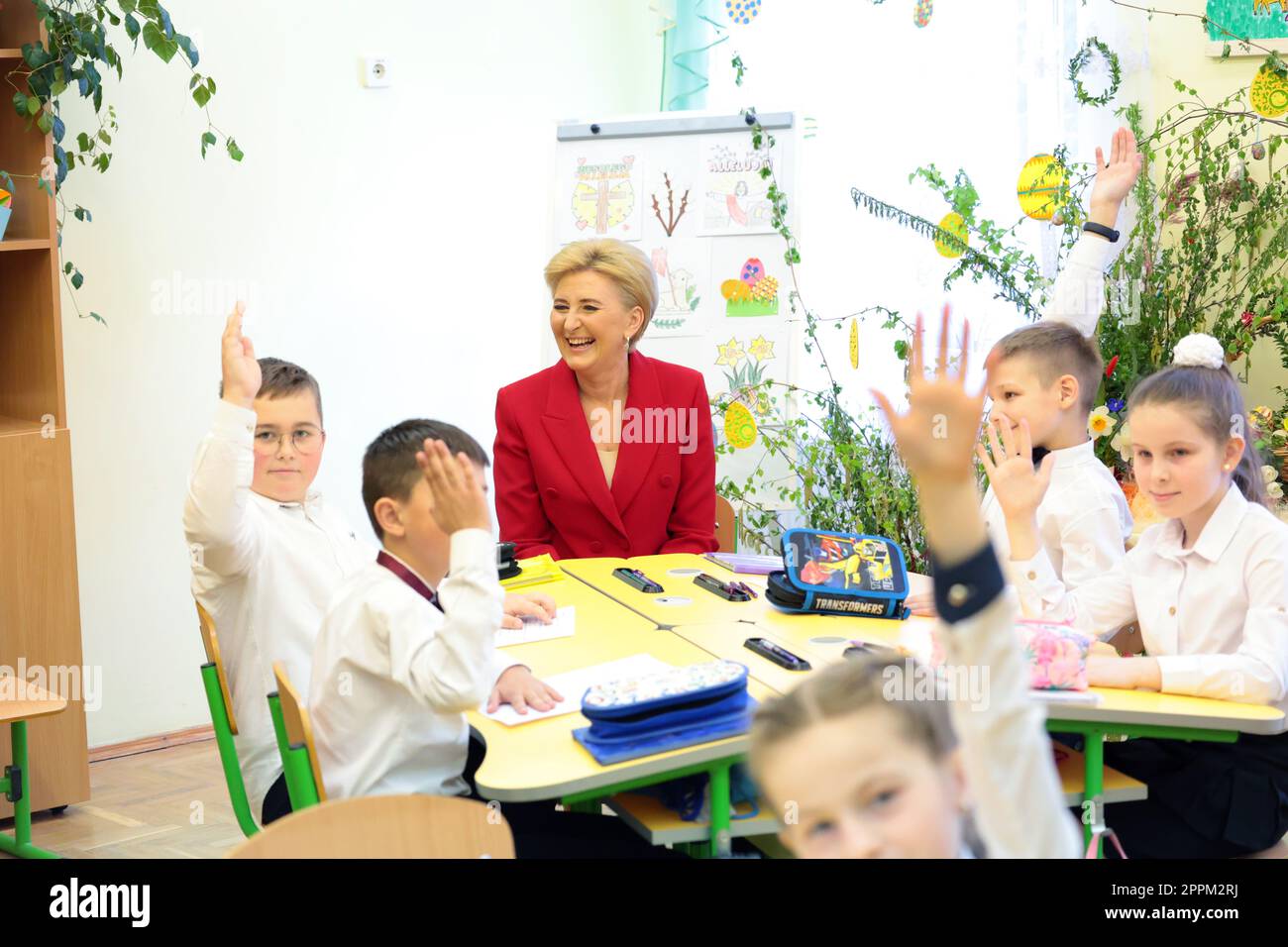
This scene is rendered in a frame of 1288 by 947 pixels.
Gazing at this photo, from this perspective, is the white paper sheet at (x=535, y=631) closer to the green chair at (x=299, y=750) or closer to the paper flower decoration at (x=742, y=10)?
the green chair at (x=299, y=750)

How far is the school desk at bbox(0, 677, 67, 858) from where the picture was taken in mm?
3061

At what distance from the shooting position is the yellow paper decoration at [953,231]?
4293 millimetres

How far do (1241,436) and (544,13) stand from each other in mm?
3544

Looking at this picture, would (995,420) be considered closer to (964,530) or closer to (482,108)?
(964,530)

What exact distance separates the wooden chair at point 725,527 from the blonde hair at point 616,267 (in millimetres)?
539

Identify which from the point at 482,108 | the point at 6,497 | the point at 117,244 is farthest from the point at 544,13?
the point at 6,497

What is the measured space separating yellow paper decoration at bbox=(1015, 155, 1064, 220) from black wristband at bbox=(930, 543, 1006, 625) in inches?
132

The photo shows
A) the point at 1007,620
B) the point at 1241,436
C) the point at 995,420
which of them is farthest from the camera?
the point at 995,420

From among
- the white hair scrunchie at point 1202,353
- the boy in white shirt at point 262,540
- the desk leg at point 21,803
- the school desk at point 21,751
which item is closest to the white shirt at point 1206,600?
→ the white hair scrunchie at point 1202,353

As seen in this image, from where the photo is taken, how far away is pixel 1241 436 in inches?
93.1

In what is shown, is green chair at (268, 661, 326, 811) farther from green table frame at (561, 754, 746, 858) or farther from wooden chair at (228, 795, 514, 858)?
wooden chair at (228, 795, 514, 858)

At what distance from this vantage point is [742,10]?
16.2 feet

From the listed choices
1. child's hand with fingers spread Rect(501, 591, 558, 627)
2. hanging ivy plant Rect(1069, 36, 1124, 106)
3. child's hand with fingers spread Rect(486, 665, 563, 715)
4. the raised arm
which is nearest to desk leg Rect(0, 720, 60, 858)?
the raised arm
